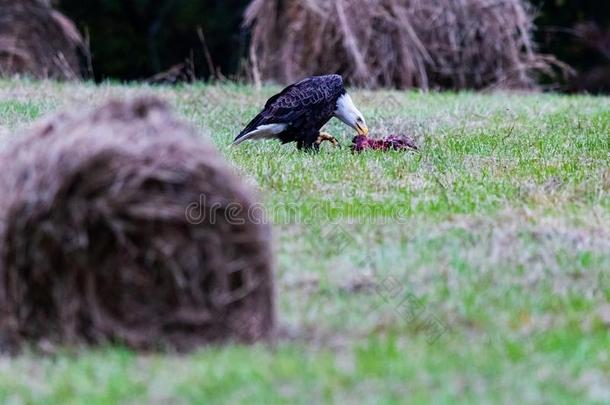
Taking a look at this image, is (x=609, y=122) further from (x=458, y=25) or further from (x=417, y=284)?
(x=417, y=284)

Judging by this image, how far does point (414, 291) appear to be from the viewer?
654 centimetres

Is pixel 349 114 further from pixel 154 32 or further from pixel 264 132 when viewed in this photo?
pixel 154 32

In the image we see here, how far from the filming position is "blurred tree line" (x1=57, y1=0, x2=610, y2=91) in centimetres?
2527

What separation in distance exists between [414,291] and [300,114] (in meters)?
4.67

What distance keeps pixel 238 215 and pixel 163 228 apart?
0.36 meters

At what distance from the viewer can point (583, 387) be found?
529 centimetres

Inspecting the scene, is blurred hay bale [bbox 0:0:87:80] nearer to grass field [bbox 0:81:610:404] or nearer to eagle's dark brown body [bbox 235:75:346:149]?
grass field [bbox 0:81:610:404]

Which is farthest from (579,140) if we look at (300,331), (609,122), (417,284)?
(300,331)

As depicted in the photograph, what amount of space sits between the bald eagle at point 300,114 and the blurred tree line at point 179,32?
13575mm

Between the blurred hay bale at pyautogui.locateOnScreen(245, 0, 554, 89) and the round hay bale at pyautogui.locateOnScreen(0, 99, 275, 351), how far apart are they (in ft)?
42.9

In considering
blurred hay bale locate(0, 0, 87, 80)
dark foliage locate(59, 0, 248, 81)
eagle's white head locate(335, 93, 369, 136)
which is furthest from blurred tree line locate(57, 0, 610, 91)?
eagle's white head locate(335, 93, 369, 136)
